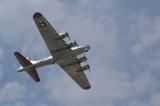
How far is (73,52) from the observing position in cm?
8575

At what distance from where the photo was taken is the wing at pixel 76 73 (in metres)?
91.9

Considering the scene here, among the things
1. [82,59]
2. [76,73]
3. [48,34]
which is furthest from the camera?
[76,73]

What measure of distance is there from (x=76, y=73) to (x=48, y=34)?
1410cm

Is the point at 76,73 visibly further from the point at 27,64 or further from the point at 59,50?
the point at 59,50

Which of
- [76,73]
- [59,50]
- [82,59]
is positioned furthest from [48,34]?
[76,73]

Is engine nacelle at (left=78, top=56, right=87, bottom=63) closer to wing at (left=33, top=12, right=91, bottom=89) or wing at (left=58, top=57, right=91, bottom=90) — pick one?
wing at (left=58, top=57, right=91, bottom=90)

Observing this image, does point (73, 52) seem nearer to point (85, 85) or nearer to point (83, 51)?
point (83, 51)

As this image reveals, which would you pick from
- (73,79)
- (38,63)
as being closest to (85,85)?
(73,79)

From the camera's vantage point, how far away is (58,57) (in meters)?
87.6

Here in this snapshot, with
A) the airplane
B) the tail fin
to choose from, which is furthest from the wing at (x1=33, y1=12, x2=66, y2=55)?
the tail fin

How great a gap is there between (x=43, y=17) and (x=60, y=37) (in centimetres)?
531

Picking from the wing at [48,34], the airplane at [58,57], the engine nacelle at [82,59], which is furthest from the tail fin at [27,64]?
the engine nacelle at [82,59]

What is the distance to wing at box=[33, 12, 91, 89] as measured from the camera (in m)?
81.7

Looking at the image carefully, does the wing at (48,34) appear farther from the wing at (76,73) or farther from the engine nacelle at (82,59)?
the engine nacelle at (82,59)
